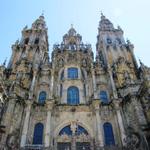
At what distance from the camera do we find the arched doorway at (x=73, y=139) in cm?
2000

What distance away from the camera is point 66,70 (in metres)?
28.2

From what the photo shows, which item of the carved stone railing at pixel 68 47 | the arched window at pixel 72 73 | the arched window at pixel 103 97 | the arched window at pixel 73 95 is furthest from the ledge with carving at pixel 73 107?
the carved stone railing at pixel 68 47

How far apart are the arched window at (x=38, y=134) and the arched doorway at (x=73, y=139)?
1.73m

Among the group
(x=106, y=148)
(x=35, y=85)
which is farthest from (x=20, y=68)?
(x=106, y=148)

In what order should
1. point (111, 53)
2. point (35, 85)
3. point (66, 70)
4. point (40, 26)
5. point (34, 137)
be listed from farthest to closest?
point (40, 26)
point (111, 53)
point (66, 70)
point (35, 85)
point (34, 137)

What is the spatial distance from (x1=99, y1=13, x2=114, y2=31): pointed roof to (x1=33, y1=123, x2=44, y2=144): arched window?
72.1ft

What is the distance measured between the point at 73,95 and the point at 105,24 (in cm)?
1896

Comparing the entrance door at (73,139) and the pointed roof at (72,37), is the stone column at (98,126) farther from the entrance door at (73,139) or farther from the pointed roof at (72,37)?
the pointed roof at (72,37)

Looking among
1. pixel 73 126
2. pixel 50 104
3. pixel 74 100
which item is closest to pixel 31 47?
pixel 74 100

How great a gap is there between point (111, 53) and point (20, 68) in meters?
12.9

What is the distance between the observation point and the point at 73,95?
25266 mm

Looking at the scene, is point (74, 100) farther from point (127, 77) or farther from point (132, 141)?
point (132, 141)

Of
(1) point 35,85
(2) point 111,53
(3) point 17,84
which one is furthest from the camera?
(2) point 111,53

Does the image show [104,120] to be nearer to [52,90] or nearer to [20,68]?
[52,90]
